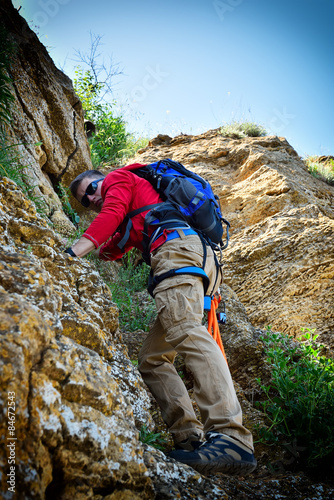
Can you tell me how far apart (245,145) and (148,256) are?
5.11 meters

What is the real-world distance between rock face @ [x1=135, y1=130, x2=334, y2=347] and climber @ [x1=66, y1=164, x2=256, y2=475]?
1965mm

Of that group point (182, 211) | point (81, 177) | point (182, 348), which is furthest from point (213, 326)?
point (81, 177)

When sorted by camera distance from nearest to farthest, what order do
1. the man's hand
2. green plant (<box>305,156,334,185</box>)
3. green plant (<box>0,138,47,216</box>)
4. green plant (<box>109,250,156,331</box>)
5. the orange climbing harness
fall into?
the man's hand → the orange climbing harness → green plant (<box>0,138,47,216</box>) → green plant (<box>109,250,156,331</box>) → green plant (<box>305,156,334,185</box>)

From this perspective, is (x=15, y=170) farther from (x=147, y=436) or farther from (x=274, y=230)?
(x=274, y=230)

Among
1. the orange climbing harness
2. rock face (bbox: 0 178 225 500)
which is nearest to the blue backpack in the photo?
the orange climbing harness

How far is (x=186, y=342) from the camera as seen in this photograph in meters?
2.32

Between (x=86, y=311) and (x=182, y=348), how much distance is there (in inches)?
28.1

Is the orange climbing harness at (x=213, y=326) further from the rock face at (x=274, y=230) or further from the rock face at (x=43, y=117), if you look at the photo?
the rock face at (x=43, y=117)

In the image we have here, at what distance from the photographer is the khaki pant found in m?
2.16

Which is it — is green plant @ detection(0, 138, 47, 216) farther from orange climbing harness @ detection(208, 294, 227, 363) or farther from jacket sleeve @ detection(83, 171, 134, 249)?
orange climbing harness @ detection(208, 294, 227, 363)

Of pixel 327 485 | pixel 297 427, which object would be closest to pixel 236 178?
pixel 297 427

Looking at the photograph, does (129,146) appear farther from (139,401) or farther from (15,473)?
(15,473)

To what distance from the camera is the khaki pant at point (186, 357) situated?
2162 millimetres

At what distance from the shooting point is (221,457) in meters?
1.95
